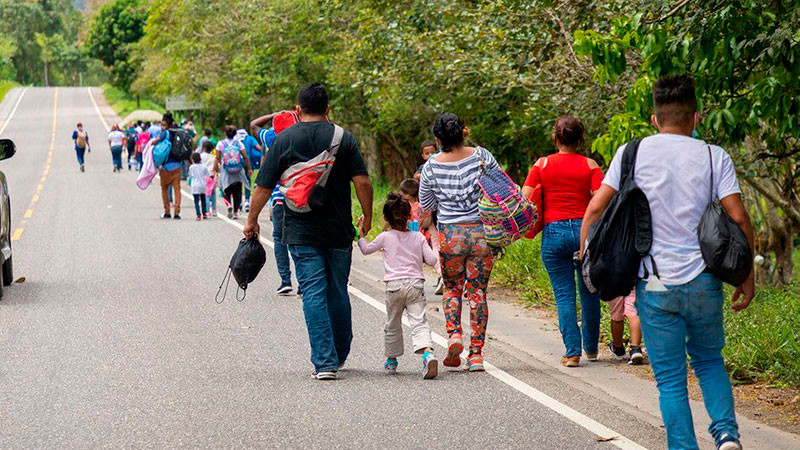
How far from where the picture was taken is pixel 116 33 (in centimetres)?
7925

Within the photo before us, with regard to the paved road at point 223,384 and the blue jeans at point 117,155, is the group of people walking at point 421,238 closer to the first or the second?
the paved road at point 223,384

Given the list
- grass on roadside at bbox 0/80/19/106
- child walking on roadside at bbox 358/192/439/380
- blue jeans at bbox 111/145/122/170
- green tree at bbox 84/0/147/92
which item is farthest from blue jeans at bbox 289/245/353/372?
grass on roadside at bbox 0/80/19/106

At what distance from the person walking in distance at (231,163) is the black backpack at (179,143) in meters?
0.58

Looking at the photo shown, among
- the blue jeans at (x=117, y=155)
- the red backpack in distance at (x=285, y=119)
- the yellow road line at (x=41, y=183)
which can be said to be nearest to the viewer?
the red backpack in distance at (x=285, y=119)

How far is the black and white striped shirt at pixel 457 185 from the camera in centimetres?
774

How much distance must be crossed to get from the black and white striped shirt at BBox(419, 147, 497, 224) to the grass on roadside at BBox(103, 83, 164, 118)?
230ft

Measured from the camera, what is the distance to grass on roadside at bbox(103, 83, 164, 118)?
83.1 m

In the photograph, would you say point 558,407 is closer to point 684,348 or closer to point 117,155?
point 684,348

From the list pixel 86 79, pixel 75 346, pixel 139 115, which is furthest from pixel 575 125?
pixel 86 79

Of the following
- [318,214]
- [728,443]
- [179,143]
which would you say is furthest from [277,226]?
[179,143]

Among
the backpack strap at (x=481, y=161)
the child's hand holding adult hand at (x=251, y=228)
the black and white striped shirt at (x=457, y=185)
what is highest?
the backpack strap at (x=481, y=161)

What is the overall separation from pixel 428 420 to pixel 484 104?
12.6 m

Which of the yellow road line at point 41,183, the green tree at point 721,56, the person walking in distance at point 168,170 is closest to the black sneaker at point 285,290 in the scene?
the green tree at point 721,56

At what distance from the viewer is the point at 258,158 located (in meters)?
21.8
